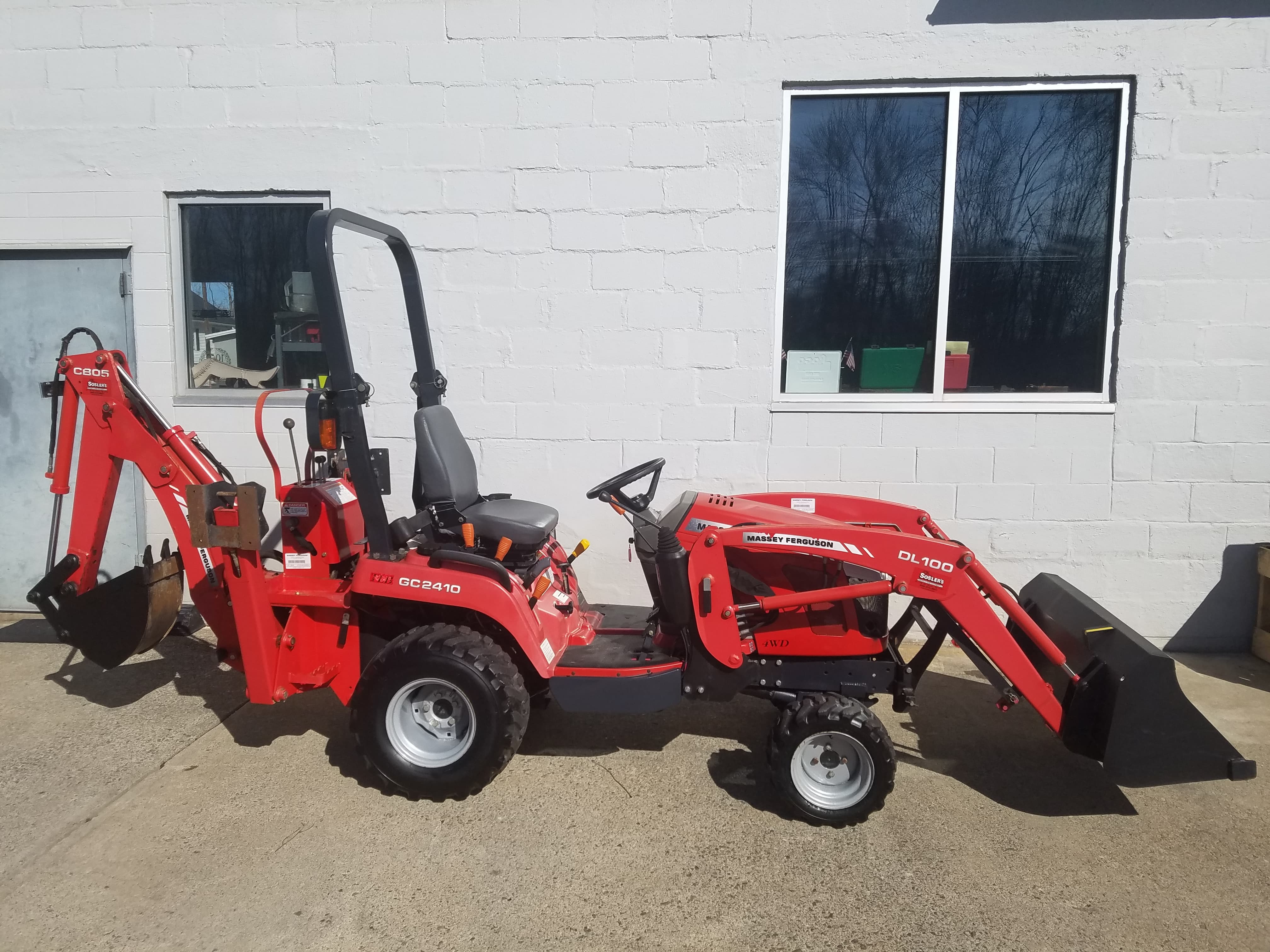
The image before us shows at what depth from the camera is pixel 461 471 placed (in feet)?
11.5

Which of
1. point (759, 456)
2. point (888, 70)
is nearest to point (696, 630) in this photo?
point (759, 456)

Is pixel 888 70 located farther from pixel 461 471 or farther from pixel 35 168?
pixel 35 168

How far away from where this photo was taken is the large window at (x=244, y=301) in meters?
5.01

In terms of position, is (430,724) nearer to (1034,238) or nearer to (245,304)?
(245,304)

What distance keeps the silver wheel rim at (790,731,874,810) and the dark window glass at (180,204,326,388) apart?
12.3ft

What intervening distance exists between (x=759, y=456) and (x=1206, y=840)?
107 inches

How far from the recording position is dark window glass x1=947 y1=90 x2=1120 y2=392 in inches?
181

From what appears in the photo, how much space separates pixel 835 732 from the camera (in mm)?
2881

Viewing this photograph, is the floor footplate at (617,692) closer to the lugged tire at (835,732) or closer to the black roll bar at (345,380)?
the lugged tire at (835,732)

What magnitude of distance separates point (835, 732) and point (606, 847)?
0.91 metres

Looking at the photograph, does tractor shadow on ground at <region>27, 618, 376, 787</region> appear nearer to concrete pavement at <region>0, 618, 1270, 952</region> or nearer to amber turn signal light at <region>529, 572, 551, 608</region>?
concrete pavement at <region>0, 618, 1270, 952</region>

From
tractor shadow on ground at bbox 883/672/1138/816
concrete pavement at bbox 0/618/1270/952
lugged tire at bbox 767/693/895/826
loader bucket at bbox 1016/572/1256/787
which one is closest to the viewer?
concrete pavement at bbox 0/618/1270/952

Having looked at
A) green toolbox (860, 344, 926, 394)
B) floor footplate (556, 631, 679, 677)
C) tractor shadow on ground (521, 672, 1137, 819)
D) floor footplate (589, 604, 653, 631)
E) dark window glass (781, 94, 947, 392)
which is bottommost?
tractor shadow on ground (521, 672, 1137, 819)

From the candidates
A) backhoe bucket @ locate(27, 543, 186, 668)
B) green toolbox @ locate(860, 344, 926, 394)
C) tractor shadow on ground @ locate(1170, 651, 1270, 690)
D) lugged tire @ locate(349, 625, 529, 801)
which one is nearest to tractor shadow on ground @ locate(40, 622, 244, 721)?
backhoe bucket @ locate(27, 543, 186, 668)
